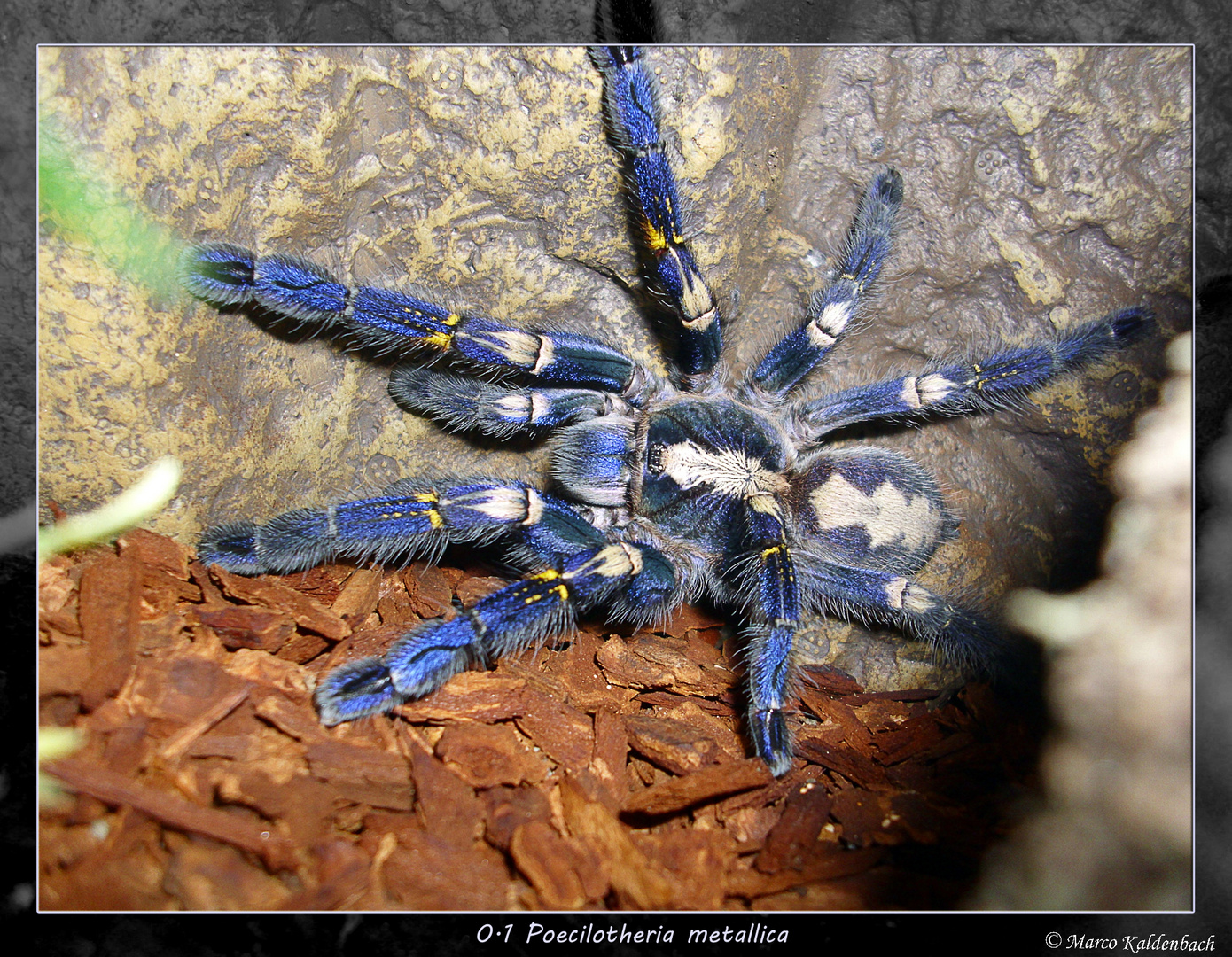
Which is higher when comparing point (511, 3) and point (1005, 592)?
point (511, 3)

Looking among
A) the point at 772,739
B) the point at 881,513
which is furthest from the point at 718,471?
the point at 772,739

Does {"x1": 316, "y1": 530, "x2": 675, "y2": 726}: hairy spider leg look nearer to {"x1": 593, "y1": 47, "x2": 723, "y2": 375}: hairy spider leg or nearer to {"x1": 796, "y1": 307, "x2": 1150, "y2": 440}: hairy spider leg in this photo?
{"x1": 593, "y1": 47, "x2": 723, "y2": 375}: hairy spider leg

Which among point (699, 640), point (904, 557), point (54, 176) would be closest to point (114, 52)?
point (54, 176)

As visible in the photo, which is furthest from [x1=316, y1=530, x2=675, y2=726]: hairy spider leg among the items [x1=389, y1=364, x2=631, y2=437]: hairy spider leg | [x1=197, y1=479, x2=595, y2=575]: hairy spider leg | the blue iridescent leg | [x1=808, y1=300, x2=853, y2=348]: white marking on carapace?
[x1=808, y1=300, x2=853, y2=348]: white marking on carapace

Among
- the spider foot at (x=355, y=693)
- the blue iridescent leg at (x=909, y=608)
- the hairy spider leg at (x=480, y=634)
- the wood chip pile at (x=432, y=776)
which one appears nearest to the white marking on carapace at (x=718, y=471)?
the blue iridescent leg at (x=909, y=608)

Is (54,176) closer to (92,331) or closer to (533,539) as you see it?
(92,331)

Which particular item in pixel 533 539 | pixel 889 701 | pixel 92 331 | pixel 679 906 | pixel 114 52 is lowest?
pixel 889 701

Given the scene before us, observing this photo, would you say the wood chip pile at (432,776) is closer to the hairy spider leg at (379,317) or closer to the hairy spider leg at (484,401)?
the hairy spider leg at (484,401)
